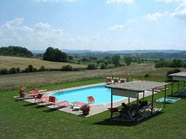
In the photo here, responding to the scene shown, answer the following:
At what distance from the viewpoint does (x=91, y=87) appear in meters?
20.7

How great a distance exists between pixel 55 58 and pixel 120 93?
61.9m

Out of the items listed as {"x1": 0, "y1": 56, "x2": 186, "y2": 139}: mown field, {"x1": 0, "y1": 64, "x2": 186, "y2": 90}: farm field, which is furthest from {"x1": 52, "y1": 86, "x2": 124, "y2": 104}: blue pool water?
{"x1": 0, "y1": 56, "x2": 186, "y2": 139}: mown field

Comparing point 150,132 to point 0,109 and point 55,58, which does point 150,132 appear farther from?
point 55,58

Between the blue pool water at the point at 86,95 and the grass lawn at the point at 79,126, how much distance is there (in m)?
5.83

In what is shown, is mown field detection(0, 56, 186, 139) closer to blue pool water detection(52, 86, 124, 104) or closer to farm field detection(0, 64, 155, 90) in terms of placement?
blue pool water detection(52, 86, 124, 104)

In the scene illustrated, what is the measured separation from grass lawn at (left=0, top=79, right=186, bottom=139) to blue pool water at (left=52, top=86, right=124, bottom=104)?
583 cm

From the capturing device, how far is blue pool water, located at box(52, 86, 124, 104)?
17.0 m

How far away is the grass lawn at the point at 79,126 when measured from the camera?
6.63 metres

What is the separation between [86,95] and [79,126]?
10.6 meters

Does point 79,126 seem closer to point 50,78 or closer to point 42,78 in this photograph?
point 50,78

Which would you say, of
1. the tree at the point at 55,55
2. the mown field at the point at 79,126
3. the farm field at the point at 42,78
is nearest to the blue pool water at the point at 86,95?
the farm field at the point at 42,78

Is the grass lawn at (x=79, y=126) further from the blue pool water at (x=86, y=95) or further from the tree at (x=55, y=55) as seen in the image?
the tree at (x=55, y=55)

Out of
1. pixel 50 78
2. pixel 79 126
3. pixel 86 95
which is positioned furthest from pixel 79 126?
pixel 50 78

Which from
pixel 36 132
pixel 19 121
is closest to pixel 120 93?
pixel 36 132
